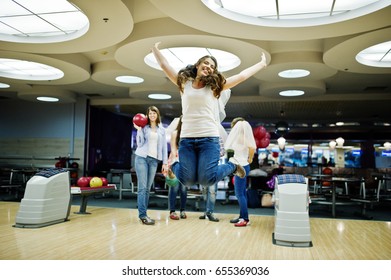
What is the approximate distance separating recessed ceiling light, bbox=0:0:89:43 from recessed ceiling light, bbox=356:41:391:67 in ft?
18.7

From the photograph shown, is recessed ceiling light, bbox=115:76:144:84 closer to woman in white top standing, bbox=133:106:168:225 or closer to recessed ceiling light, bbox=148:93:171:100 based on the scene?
recessed ceiling light, bbox=148:93:171:100

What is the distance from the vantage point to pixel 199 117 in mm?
2570

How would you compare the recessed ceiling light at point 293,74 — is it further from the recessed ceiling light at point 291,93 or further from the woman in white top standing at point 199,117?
the woman in white top standing at point 199,117

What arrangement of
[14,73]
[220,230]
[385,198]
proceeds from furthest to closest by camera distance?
[14,73] → [385,198] → [220,230]

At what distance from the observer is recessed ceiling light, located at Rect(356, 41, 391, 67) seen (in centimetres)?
688

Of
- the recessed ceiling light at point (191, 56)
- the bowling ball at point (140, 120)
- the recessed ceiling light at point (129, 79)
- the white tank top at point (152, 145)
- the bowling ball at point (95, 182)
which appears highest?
the recessed ceiling light at point (191, 56)

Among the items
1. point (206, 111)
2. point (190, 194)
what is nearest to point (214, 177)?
point (206, 111)

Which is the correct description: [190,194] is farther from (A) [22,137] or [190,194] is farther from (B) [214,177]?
(A) [22,137]

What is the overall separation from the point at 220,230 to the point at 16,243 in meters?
2.37

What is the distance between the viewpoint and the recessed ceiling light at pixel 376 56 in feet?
22.6

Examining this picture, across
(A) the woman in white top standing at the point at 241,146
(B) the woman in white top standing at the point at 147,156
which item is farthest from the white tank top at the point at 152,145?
(A) the woman in white top standing at the point at 241,146

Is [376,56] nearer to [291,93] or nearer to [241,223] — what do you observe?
[291,93]

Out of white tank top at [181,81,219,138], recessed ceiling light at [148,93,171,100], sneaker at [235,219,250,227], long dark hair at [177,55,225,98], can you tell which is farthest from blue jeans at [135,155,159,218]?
recessed ceiling light at [148,93,171,100]
